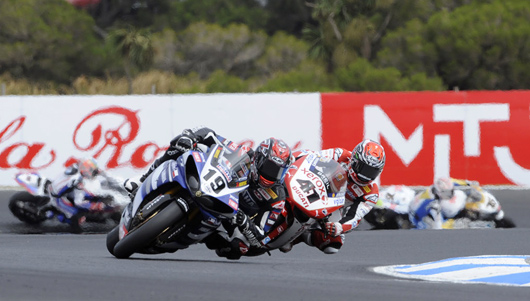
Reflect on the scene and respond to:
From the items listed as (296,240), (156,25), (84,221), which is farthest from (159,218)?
(156,25)

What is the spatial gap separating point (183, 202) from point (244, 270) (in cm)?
Answer: 66

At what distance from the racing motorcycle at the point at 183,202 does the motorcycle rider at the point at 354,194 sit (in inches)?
55.2

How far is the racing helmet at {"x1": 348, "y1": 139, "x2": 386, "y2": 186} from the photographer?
8820mm

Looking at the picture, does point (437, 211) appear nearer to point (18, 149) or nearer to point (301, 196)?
point (301, 196)

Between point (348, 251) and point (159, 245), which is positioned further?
point (348, 251)

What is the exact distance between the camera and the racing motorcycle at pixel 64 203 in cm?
1123

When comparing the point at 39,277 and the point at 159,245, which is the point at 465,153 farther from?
the point at 39,277

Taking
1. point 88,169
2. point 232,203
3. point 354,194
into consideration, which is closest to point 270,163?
point 232,203

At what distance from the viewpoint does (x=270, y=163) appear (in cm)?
812

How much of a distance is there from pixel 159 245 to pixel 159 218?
43cm

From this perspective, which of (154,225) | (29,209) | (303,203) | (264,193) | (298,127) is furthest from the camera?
(298,127)

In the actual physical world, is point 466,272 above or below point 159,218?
below

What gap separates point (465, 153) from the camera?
1484cm

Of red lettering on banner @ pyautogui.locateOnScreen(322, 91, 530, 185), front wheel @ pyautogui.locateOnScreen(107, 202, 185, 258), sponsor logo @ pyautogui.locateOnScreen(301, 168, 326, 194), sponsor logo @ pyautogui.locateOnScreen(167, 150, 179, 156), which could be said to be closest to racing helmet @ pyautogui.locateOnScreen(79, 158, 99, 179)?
sponsor logo @ pyautogui.locateOnScreen(167, 150, 179, 156)
